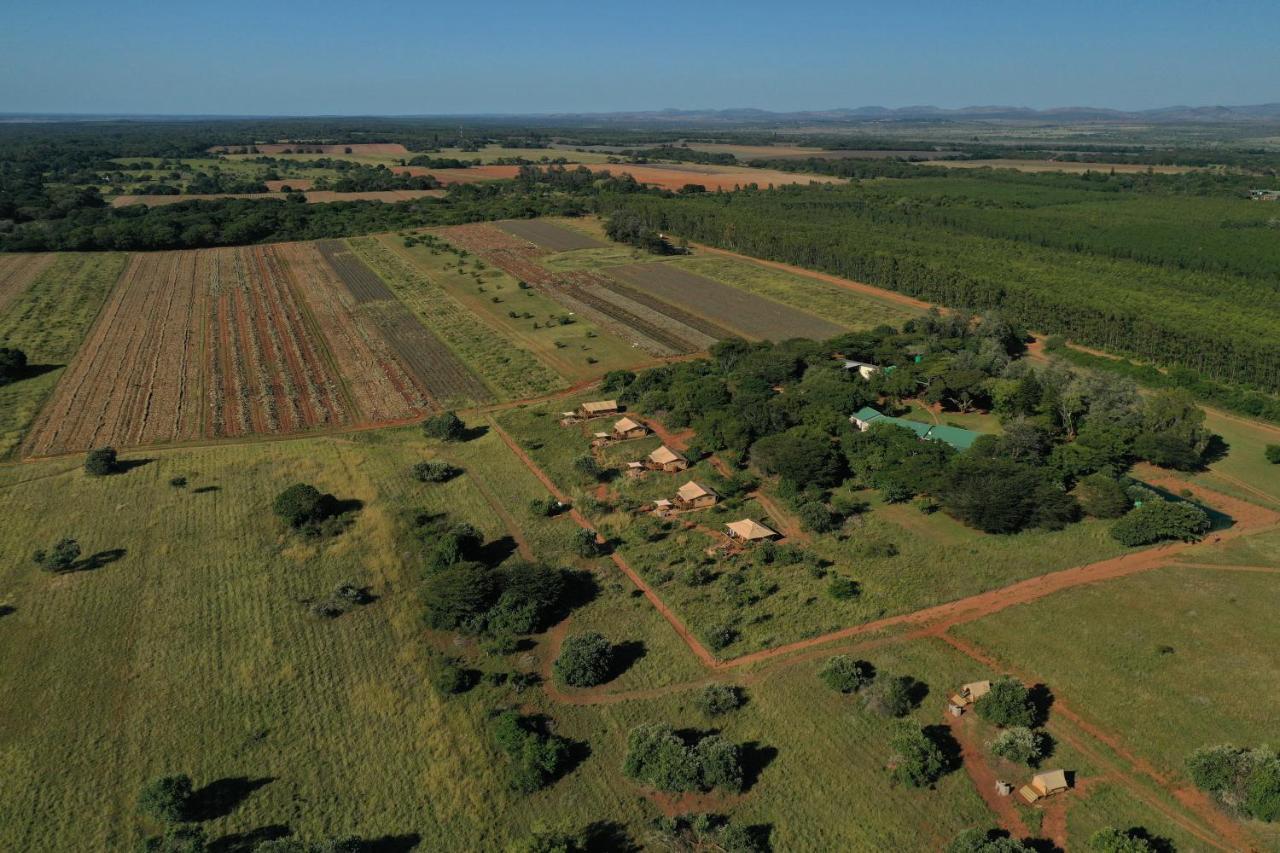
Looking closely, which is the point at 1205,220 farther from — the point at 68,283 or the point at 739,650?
the point at 68,283

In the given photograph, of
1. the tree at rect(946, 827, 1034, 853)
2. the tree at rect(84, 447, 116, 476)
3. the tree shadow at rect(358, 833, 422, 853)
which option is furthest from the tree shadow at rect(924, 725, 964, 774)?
the tree at rect(84, 447, 116, 476)

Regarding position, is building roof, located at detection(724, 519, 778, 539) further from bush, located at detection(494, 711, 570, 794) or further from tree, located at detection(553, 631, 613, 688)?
bush, located at detection(494, 711, 570, 794)

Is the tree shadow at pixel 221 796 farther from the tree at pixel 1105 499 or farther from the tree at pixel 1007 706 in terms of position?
the tree at pixel 1105 499

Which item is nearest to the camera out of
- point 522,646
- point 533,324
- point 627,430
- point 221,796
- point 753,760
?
point 221,796

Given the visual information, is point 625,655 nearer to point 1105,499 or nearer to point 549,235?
point 1105,499

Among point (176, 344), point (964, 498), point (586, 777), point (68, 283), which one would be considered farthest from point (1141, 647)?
point (68, 283)

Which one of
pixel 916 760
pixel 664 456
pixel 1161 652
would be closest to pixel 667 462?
pixel 664 456
